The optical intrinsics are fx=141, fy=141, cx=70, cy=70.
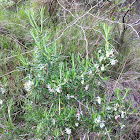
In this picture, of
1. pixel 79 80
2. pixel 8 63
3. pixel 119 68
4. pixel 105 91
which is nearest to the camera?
pixel 79 80

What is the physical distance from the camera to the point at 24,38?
2521mm

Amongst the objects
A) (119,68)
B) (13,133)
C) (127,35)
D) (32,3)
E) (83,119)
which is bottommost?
(13,133)

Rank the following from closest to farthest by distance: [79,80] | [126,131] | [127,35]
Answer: [79,80]
[126,131]
[127,35]

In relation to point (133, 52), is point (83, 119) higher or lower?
lower

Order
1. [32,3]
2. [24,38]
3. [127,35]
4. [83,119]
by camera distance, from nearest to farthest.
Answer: [83,119], [24,38], [127,35], [32,3]

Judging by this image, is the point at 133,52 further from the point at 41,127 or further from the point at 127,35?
the point at 41,127

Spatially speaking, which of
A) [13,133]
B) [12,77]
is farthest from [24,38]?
[13,133]

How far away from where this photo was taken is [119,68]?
7.63 feet

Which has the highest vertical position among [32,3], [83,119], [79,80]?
[32,3]

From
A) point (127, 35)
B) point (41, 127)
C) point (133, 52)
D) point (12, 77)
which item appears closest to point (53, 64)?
point (41, 127)

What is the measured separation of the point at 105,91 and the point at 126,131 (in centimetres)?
53

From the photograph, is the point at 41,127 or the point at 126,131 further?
the point at 126,131

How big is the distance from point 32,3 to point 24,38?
1.37 metres

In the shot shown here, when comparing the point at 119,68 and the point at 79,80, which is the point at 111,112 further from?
the point at 119,68
